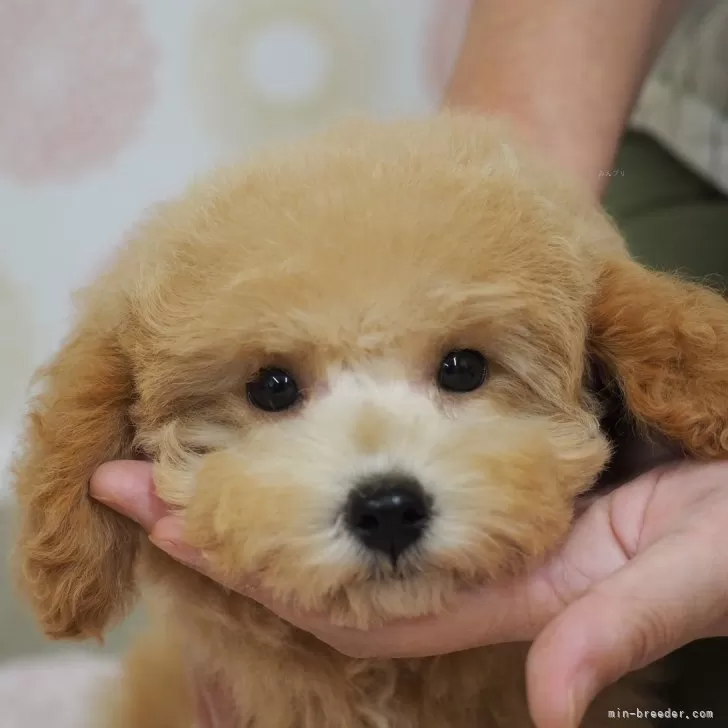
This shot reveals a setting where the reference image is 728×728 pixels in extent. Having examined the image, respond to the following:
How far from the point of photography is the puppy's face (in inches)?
30.1

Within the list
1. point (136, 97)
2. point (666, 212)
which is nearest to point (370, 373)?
point (666, 212)

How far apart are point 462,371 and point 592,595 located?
29cm

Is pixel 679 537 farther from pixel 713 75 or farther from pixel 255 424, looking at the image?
pixel 713 75

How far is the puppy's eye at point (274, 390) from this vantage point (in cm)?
90

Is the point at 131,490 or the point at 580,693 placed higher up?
the point at 580,693

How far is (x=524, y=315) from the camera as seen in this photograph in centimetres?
86

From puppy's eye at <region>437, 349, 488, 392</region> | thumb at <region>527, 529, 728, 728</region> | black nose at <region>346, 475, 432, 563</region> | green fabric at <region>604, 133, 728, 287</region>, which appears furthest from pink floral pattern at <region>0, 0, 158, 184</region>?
thumb at <region>527, 529, 728, 728</region>

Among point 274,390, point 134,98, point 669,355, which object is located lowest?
point 134,98

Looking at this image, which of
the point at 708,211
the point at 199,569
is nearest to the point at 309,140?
the point at 199,569

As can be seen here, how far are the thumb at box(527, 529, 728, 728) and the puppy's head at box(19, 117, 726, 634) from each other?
127 mm

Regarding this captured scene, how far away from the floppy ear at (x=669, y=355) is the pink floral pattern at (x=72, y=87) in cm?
159

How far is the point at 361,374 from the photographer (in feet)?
2.87

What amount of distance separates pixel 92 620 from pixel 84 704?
2.55 feet

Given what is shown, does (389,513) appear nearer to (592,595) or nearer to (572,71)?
(592,595)
